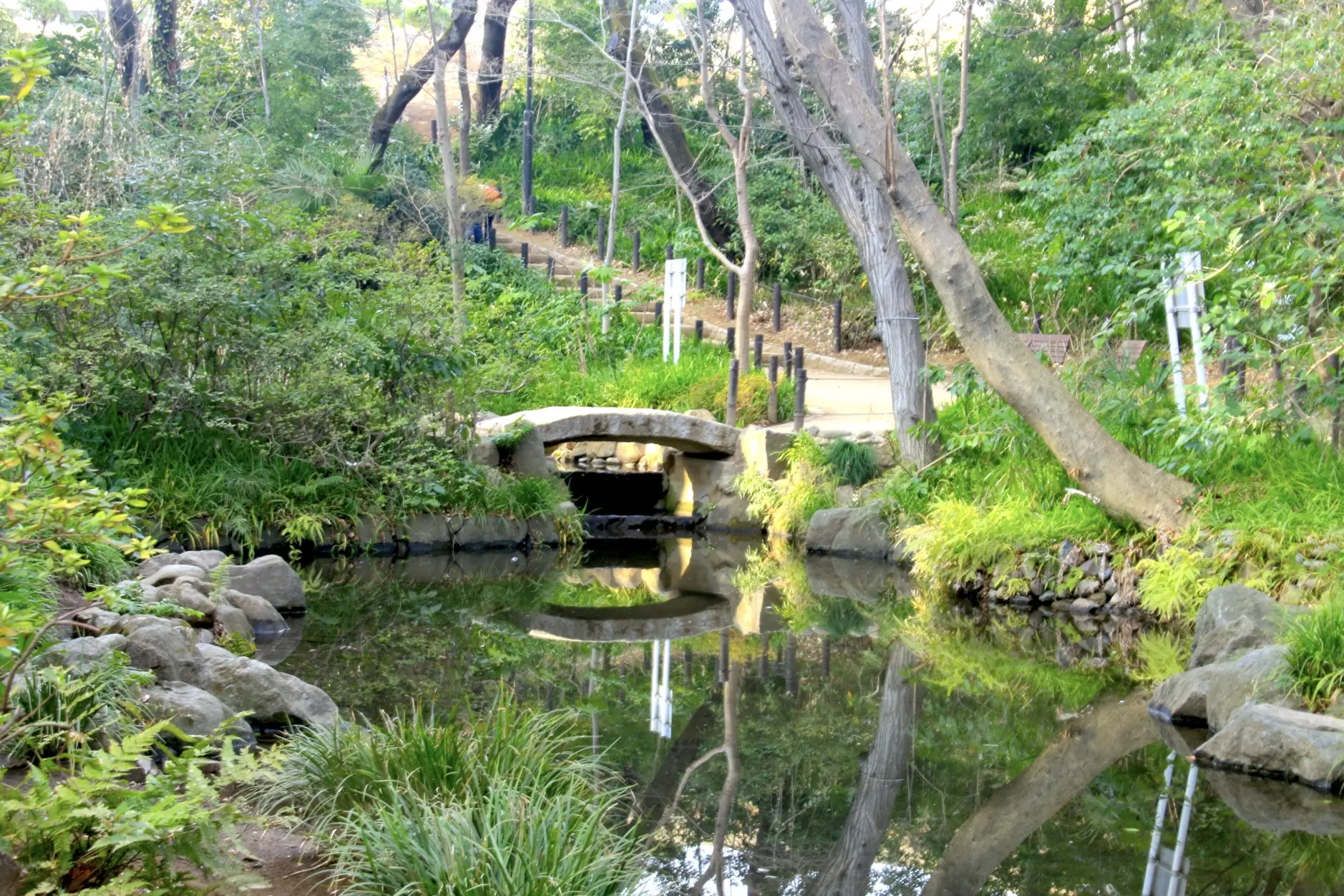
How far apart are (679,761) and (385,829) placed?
2360 mm

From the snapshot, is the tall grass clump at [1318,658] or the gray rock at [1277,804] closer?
the gray rock at [1277,804]

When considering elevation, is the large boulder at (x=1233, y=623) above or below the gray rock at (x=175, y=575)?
below

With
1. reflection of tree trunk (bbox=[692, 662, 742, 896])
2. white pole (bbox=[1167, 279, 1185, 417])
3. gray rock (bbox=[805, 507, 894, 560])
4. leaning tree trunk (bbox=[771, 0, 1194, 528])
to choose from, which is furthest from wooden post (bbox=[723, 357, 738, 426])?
reflection of tree trunk (bbox=[692, 662, 742, 896])

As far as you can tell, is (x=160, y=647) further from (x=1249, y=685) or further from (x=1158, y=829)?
(x=1249, y=685)

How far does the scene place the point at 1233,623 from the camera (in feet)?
25.3

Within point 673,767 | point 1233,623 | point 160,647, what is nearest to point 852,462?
point 1233,623

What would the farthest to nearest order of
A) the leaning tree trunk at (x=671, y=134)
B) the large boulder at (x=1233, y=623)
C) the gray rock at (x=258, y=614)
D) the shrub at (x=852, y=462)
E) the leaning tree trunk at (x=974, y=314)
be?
the leaning tree trunk at (x=671, y=134) → the shrub at (x=852, y=462) → the leaning tree trunk at (x=974, y=314) → the gray rock at (x=258, y=614) → the large boulder at (x=1233, y=623)

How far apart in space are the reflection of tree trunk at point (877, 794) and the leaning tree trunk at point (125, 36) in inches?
465

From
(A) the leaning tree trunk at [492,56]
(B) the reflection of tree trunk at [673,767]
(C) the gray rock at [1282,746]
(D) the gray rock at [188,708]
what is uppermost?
(A) the leaning tree trunk at [492,56]

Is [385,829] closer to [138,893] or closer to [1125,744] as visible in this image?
[138,893]

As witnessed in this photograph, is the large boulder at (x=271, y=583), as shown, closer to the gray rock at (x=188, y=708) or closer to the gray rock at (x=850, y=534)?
the gray rock at (x=188, y=708)

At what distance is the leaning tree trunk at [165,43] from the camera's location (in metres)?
17.5

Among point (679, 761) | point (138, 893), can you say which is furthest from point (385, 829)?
point (679, 761)

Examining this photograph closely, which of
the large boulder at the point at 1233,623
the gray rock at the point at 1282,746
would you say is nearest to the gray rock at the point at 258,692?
the gray rock at the point at 1282,746
